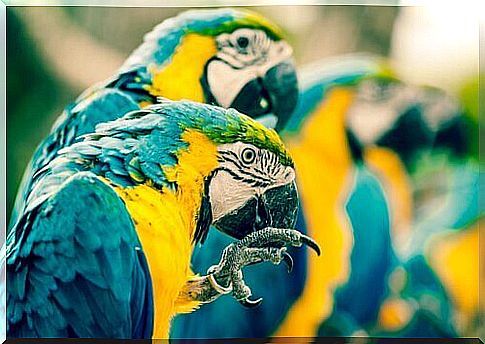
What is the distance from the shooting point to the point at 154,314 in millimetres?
2215

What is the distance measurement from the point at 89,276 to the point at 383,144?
1.11 m

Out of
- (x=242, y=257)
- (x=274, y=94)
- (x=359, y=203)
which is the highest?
(x=274, y=94)

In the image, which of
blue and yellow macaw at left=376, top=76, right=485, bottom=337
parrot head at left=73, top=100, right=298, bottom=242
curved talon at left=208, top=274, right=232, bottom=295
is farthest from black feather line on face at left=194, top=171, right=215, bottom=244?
blue and yellow macaw at left=376, top=76, right=485, bottom=337

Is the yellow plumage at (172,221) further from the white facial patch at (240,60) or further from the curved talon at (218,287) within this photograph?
the white facial patch at (240,60)

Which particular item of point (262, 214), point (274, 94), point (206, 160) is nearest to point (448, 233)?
→ point (262, 214)

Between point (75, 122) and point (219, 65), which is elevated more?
point (219, 65)

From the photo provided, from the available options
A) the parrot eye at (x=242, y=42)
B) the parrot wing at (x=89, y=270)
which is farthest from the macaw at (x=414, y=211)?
the parrot wing at (x=89, y=270)

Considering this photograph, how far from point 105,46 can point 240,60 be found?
1.56 ft

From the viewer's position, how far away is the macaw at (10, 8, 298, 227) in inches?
89.6

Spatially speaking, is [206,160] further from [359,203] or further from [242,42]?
[359,203]

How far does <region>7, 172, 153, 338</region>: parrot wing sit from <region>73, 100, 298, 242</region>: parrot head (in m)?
0.12

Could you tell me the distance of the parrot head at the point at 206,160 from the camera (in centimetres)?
222

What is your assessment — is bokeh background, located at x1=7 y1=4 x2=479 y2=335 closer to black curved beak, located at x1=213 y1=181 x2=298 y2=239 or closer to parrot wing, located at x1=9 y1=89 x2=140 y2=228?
parrot wing, located at x1=9 y1=89 x2=140 y2=228

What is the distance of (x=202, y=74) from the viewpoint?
2.29 metres
